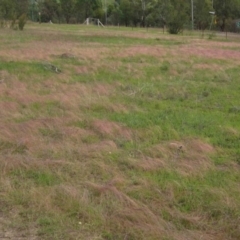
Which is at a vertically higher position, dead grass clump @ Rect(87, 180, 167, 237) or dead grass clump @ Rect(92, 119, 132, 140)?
dead grass clump @ Rect(92, 119, 132, 140)

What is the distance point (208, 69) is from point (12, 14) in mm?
32689

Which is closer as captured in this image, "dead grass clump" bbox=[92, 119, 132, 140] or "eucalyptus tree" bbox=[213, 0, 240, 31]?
"dead grass clump" bbox=[92, 119, 132, 140]

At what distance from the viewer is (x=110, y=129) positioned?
7.90 metres

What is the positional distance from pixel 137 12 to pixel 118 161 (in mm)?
69723

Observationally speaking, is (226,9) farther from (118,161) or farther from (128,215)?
(128,215)

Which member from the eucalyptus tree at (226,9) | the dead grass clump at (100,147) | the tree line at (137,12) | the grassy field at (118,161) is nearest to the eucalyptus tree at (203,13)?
the tree line at (137,12)

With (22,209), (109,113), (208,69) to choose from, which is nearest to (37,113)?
(109,113)

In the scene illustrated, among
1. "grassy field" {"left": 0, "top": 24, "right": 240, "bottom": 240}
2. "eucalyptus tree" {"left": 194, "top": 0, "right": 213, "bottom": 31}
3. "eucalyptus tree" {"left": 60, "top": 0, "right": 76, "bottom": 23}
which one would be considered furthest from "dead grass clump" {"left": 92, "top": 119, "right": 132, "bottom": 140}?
"eucalyptus tree" {"left": 60, "top": 0, "right": 76, "bottom": 23}

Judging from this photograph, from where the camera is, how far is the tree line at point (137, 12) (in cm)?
5479

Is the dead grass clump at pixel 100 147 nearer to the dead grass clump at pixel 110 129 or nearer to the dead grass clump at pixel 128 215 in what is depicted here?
the dead grass clump at pixel 110 129

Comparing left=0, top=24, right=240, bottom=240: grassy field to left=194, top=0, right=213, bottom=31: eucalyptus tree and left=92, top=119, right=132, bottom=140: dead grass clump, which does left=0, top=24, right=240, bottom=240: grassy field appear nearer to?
left=92, top=119, right=132, bottom=140: dead grass clump

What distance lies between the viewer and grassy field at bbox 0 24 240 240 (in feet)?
15.1

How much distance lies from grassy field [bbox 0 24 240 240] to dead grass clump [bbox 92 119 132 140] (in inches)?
0.7

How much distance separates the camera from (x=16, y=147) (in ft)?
22.6
